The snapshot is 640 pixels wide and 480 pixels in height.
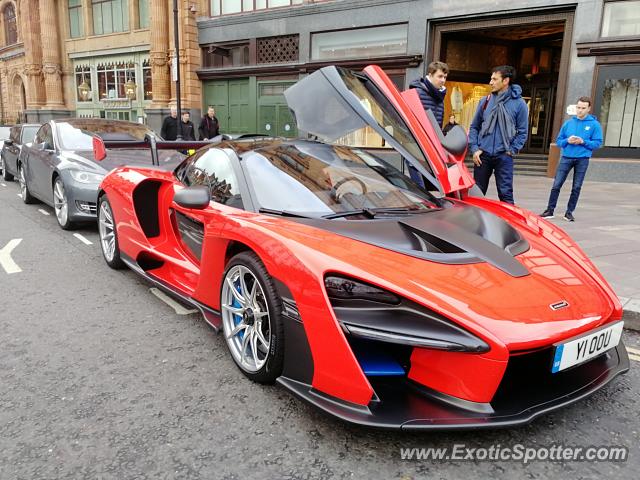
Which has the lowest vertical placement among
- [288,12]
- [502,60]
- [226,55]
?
[502,60]

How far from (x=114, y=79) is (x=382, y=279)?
27.0 m

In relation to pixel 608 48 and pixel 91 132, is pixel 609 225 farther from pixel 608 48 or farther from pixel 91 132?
pixel 608 48

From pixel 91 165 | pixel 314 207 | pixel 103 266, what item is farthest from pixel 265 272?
pixel 91 165

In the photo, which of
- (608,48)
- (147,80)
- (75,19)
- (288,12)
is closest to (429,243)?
(608,48)

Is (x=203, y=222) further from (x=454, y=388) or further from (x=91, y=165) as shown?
(x=91, y=165)

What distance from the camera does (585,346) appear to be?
2.19 meters

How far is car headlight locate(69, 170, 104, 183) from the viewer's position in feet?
21.0

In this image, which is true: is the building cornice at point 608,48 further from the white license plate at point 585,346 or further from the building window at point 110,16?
the building window at point 110,16

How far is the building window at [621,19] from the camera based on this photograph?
488 inches

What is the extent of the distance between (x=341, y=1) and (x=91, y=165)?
12.4 metres

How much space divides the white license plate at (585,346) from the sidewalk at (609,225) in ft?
5.10

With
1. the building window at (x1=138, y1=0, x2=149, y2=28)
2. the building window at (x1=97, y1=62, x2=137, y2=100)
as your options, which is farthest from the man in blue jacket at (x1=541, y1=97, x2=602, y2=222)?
the building window at (x1=97, y1=62, x2=137, y2=100)

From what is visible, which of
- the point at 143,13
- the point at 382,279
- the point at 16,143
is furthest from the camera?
the point at 143,13

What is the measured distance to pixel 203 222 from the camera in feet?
10.8
